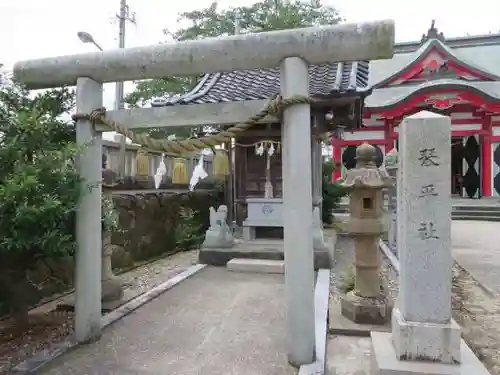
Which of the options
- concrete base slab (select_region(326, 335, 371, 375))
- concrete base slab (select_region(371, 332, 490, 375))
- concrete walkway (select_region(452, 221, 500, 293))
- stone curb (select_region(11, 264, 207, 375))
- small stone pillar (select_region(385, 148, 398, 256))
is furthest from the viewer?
small stone pillar (select_region(385, 148, 398, 256))

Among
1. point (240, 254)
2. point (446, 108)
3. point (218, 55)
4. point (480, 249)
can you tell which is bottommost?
point (480, 249)

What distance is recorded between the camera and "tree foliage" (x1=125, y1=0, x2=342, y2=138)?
50.2ft

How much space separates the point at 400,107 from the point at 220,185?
9.02m

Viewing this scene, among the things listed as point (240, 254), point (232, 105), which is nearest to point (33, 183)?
point (232, 105)

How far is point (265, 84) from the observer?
939cm

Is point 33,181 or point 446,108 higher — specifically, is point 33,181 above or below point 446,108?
below

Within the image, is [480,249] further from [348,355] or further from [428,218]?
[428,218]

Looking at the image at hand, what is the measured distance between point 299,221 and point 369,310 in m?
1.99

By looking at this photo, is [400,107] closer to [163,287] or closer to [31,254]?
[163,287]

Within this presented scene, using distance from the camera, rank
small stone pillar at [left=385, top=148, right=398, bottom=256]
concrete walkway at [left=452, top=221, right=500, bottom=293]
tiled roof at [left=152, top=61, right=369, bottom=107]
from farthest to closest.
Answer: small stone pillar at [left=385, top=148, right=398, bottom=256] → tiled roof at [left=152, top=61, right=369, bottom=107] → concrete walkway at [left=452, top=221, right=500, bottom=293]

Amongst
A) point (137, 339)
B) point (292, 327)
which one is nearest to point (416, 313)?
point (292, 327)

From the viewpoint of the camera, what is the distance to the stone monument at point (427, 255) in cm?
293

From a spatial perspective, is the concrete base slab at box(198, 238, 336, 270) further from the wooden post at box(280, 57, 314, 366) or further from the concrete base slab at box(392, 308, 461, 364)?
the concrete base slab at box(392, 308, 461, 364)

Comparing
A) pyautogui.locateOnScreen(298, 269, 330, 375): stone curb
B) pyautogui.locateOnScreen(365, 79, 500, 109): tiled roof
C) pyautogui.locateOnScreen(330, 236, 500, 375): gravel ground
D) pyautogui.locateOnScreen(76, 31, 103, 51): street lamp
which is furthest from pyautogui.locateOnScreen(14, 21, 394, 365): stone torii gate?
pyautogui.locateOnScreen(365, 79, 500, 109): tiled roof
